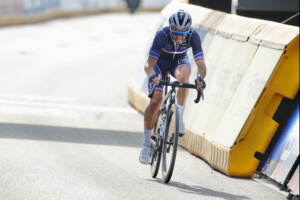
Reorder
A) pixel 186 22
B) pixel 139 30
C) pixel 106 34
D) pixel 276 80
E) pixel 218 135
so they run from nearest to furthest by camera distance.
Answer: pixel 186 22 < pixel 276 80 < pixel 218 135 < pixel 106 34 < pixel 139 30

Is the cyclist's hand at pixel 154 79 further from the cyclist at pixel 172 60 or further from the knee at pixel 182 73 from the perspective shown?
the knee at pixel 182 73

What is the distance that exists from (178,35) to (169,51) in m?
0.42

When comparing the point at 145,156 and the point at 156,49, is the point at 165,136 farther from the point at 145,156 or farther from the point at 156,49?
the point at 156,49

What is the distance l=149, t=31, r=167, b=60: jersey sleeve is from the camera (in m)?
7.50

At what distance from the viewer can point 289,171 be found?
8.02 m

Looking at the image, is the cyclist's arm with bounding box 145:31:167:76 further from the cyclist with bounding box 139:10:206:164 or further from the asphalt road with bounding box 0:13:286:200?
the asphalt road with bounding box 0:13:286:200

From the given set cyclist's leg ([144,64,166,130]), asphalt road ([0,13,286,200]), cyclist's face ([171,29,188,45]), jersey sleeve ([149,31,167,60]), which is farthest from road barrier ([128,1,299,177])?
jersey sleeve ([149,31,167,60])

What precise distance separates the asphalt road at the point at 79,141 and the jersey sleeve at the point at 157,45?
1446 millimetres

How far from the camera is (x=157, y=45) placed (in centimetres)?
753

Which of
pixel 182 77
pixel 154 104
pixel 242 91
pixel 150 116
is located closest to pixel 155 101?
pixel 154 104

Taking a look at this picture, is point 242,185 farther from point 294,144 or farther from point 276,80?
point 276,80

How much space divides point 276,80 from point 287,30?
0.61 metres

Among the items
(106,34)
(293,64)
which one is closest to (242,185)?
(293,64)

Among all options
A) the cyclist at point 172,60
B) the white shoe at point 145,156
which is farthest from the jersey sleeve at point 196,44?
the white shoe at point 145,156
